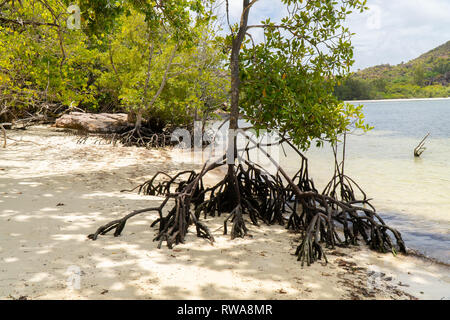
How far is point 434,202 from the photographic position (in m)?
8.82

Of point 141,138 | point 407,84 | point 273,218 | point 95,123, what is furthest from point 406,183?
point 407,84

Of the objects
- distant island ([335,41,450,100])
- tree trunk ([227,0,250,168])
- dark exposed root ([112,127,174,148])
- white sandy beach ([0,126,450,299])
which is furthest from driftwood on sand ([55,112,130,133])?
distant island ([335,41,450,100])

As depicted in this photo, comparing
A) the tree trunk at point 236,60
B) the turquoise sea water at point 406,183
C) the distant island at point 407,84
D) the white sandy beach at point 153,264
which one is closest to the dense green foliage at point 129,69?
the white sandy beach at point 153,264

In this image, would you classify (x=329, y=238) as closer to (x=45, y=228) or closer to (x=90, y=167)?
(x=45, y=228)

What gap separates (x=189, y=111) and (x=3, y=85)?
8.65 metres

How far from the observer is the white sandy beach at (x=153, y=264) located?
328cm

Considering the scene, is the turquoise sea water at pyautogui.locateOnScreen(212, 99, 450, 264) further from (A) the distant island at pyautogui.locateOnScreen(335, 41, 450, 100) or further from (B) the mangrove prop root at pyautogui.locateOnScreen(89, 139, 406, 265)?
(A) the distant island at pyautogui.locateOnScreen(335, 41, 450, 100)

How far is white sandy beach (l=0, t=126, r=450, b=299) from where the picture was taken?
129 inches

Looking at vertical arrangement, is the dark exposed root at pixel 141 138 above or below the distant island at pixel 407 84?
below

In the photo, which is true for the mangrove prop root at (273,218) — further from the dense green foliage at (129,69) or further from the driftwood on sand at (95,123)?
the driftwood on sand at (95,123)

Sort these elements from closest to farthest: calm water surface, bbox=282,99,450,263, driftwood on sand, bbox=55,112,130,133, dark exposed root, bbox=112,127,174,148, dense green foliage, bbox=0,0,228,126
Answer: calm water surface, bbox=282,99,450,263, dense green foliage, bbox=0,0,228,126, dark exposed root, bbox=112,127,174,148, driftwood on sand, bbox=55,112,130,133

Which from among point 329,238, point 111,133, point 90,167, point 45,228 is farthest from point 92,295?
point 111,133

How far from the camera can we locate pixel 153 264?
3.80 meters

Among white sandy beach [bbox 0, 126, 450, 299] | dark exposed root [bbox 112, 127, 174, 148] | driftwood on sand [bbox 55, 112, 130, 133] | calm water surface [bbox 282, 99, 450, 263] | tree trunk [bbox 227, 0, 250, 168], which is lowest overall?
calm water surface [bbox 282, 99, 450, 263]
